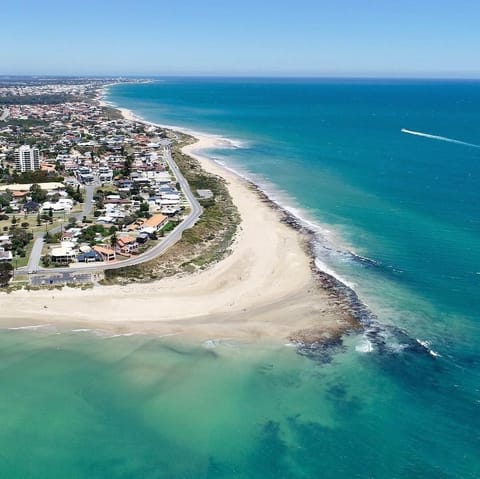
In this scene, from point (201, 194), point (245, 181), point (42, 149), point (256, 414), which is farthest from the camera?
point (42, 149)

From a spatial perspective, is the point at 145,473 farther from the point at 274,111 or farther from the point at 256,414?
the point at 274,111

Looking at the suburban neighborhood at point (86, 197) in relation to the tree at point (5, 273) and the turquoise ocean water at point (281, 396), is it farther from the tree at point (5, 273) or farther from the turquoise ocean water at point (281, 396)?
the turquoise ocean water at point (281, 396)

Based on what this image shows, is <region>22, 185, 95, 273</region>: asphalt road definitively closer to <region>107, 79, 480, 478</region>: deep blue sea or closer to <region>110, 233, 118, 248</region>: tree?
<region>110, 233, 118, 248</region>: tree

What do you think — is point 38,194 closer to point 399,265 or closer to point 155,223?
point 155,223

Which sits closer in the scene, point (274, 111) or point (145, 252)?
point (145, 252)

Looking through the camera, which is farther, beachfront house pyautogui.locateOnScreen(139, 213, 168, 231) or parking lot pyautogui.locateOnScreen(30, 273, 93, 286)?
beachfront house pyautogui.locateOnScreen(139, 213, 168, 231)

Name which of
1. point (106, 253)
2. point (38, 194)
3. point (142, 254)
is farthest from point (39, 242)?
point (38, 194)

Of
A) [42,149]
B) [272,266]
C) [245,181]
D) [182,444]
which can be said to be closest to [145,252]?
[272,266]

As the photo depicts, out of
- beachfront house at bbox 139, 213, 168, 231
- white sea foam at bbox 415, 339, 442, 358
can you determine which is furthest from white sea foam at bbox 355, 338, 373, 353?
beachfront house at bbox 139, 213, 168, 231
